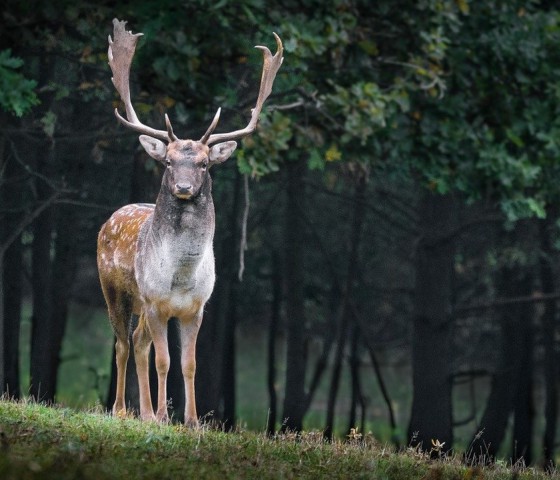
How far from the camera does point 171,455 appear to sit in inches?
347

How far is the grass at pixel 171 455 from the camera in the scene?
7.97 metres

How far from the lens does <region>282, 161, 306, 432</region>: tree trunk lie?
60.7ft

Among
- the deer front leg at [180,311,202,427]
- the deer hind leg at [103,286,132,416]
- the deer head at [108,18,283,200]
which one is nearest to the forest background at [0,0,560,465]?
the deer front leg at [180,311,202,427]

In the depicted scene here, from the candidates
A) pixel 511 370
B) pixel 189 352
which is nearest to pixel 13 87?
pixel 189 352

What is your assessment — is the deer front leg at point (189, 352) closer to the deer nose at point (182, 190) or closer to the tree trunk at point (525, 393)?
the deer nose at point (182, 190)

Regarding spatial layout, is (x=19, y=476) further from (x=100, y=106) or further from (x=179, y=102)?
(x=100, y=106)

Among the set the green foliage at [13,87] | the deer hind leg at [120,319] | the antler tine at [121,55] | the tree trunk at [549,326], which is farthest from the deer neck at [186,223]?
the tree trunk at [549,326]

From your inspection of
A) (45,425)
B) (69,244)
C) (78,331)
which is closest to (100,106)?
(69,244)

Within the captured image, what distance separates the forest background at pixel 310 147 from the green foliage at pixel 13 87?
0.02 metres

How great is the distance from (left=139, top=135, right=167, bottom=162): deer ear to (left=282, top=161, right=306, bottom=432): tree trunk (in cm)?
718

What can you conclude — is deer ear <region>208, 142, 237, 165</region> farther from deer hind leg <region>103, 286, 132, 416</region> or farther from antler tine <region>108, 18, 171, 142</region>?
deer hind leg <region>103, 286, 132, 416</region>

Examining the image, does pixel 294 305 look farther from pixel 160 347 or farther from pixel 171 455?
pixel 171 455

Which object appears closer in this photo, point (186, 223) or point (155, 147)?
point (186, 223)

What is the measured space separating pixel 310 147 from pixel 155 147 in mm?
3654
